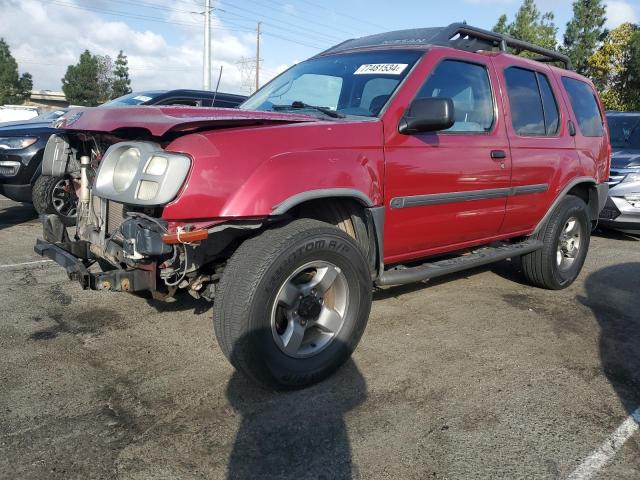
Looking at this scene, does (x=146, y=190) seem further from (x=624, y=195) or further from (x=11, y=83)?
(x=11, y=83)

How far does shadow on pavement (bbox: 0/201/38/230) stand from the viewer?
7.25 m

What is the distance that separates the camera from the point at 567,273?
5070mm

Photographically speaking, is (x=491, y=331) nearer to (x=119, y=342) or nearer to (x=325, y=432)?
(x=325, y=432)

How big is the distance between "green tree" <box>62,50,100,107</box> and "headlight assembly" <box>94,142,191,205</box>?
59061mm

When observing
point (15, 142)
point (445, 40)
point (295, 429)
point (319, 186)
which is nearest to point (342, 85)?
point (445, 40)

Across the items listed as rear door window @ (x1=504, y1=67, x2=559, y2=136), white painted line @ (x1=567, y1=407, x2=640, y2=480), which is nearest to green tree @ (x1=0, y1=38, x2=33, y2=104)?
rear door window @ (x1=504, y1=67, x2=559, y2=136)

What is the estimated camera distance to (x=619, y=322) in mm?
4184

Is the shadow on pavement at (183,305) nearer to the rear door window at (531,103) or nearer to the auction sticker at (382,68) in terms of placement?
the auction sticker at (382,68)

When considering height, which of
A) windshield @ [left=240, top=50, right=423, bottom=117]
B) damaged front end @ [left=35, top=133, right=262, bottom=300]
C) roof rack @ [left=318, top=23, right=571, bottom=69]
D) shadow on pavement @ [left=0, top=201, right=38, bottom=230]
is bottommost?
shadow on pavement @ [left=0, top=201, right=38, bottom=230]

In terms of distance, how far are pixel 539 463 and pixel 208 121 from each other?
219cm

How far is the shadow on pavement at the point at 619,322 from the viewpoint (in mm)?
3161

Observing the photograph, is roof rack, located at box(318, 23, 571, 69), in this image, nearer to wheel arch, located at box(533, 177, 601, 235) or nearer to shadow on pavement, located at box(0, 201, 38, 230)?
wheel arch, located at box(533, 177, 601, 235)

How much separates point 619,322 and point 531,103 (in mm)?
1903

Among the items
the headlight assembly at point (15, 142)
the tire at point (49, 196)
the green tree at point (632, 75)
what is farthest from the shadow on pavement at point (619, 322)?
the green tree at point (632, 75)
